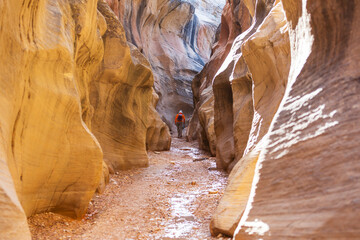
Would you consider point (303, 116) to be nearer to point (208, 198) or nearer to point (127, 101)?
point (208, 198)

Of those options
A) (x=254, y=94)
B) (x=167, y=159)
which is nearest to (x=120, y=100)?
(x=167, y=159)

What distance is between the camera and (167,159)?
12602 millimetres

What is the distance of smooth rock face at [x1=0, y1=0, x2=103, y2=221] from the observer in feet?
11.7

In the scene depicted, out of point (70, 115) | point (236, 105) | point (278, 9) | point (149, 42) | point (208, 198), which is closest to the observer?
point (70, 115)

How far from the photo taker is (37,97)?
4.18 m

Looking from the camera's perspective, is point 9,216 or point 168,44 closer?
point 9,216

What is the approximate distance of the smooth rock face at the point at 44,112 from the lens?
355 centimetres

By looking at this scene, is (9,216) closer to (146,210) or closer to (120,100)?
(146,210)

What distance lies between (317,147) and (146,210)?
14.0 feet

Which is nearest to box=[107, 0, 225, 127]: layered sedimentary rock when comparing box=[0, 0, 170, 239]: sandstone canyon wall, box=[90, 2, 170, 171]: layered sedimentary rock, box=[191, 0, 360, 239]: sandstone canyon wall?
box=[90, 2, 170, 171]: layered sedimentary rock

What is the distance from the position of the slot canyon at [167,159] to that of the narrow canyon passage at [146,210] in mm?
26

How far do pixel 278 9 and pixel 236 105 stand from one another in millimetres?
3328

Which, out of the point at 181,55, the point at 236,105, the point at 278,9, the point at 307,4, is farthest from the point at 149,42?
the point at 307,4

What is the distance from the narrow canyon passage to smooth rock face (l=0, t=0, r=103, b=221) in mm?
422
